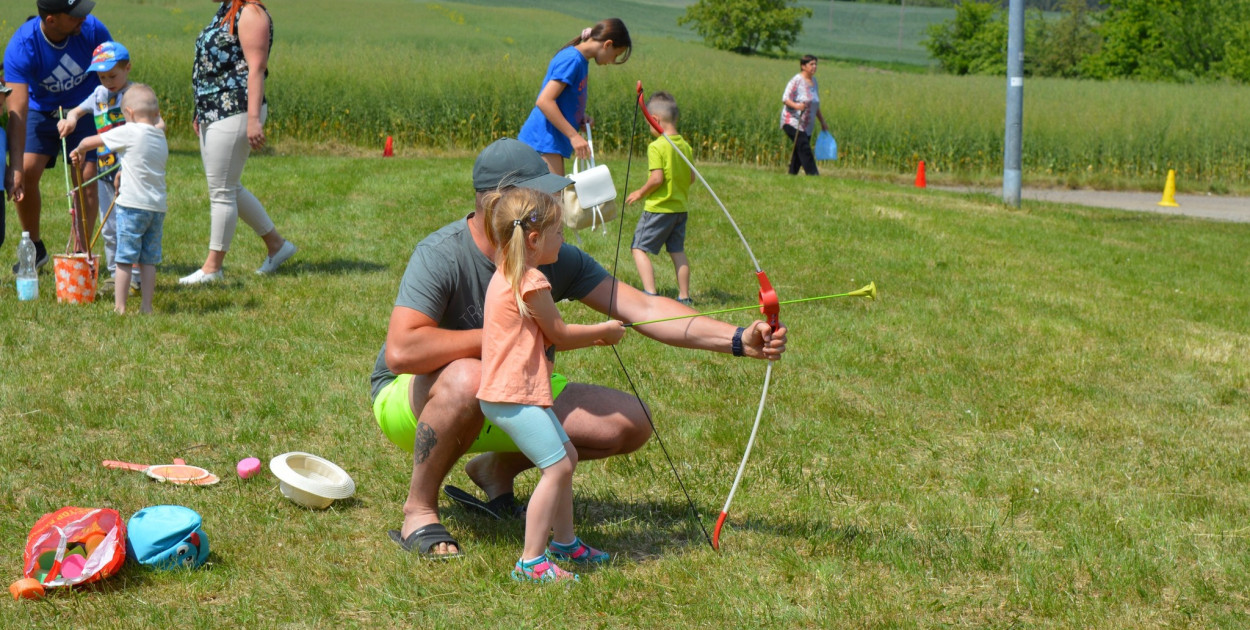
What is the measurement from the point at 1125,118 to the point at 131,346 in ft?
55.5

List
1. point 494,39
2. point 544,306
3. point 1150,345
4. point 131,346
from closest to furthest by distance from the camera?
1. point 544,306
2. point 131,346
3. point 1150,345
4. point 494,39

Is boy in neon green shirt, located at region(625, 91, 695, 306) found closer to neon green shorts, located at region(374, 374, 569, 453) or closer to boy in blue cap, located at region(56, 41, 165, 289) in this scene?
boy in blue cap, located at region(56, 41, 165, 289)

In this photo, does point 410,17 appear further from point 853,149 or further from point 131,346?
point 131,346

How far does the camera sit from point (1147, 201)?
15.5 metres

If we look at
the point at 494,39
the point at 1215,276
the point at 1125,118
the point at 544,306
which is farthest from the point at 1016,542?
the point at 494,39

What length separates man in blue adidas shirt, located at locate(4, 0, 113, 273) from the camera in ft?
21.7

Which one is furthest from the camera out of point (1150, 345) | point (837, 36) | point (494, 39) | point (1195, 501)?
point (837, 36)

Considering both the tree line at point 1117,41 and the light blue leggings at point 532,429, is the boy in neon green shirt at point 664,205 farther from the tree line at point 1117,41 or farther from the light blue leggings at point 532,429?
the tree line at point 1117,41

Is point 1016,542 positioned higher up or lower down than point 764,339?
lower down

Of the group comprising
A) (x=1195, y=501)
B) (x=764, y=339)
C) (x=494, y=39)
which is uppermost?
(x=494, y=39)

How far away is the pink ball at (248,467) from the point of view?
4000 mm

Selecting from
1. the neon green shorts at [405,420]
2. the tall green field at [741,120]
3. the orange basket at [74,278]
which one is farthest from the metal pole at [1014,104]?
the neon green shorts at [405,420]

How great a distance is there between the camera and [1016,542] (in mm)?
3607

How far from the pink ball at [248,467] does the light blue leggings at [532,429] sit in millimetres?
1355
